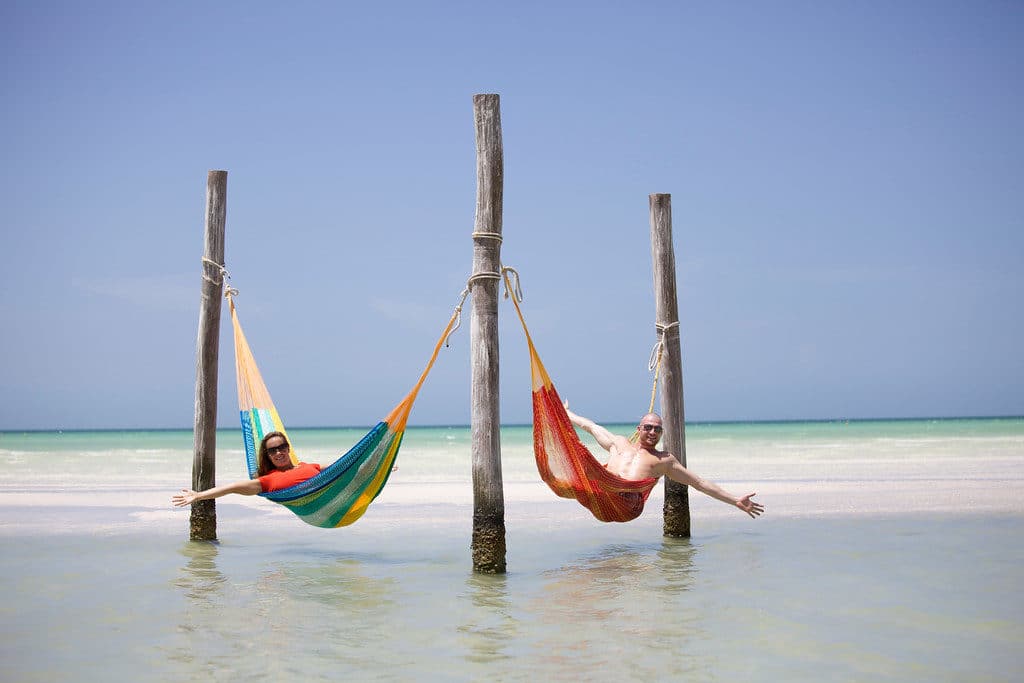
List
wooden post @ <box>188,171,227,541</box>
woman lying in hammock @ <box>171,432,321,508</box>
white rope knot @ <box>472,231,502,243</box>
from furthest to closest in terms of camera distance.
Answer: wooden post @ <box>188,171,227,541</box>, woman lying in hammock @ <box>171,432,321,508</box>, white rope knot @ <box>472,231,502,243</box>

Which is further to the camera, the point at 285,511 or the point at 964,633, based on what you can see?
the point at 285,511

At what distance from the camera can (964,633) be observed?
5086 mm

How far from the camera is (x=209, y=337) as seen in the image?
7812 mm

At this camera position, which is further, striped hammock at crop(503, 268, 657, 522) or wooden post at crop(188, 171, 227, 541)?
wooden post at crop(188, 171, 227, 541)

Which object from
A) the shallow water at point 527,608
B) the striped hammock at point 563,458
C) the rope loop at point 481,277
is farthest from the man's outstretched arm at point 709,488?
the rope loop at point 481,277

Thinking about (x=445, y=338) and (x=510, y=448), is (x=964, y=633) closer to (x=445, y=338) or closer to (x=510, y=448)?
(x=445, y=338)

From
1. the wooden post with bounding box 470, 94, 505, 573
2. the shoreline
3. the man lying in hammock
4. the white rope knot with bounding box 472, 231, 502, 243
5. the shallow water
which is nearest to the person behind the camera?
the shallow water

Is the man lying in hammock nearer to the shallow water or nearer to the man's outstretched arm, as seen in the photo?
the man's outstretched arm

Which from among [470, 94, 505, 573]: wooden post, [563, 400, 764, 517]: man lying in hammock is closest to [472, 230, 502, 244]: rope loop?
[470, 94, 505, 573]: wooden post

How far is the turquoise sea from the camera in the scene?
4578mm

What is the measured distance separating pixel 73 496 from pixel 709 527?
8853 mm

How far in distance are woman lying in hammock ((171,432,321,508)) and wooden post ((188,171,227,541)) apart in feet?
2.29

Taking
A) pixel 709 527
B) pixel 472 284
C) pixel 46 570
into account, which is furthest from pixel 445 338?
pixel 709 527

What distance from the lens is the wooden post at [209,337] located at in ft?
25.4
